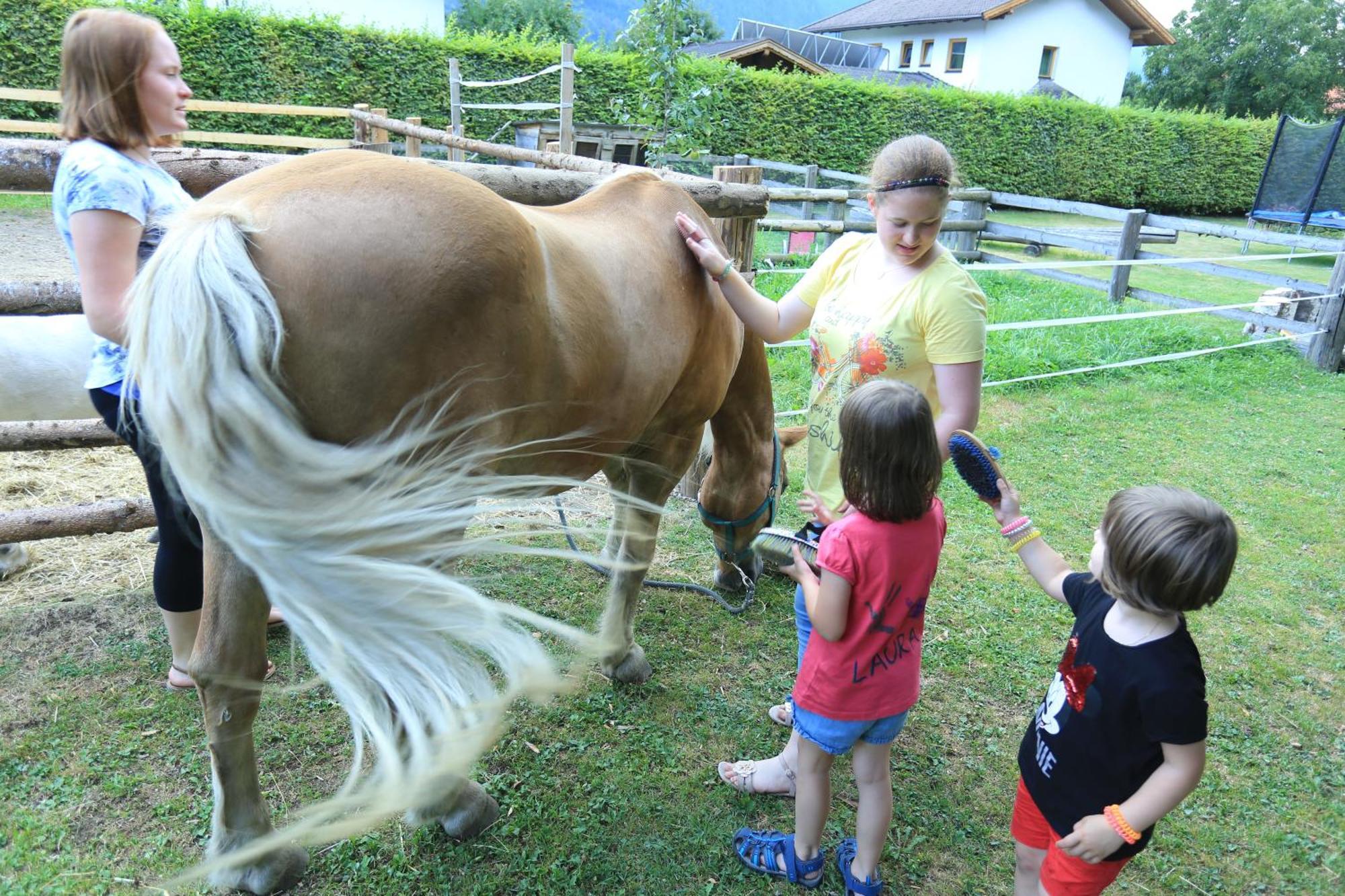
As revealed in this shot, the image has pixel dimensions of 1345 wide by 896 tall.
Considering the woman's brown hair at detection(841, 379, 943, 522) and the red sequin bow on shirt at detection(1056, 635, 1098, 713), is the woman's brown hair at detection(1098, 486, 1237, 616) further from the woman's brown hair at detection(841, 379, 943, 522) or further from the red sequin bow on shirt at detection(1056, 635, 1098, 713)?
the woman's brown hair at detection(841, 379, 943, 522)

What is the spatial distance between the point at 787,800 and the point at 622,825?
1.57 feet

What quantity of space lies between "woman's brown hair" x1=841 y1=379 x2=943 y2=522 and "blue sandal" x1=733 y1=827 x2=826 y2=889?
3.10 feet

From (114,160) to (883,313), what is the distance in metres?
1.67

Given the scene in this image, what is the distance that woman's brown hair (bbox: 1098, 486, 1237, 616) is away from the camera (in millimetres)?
1308

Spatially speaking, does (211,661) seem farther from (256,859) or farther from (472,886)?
(472,886)

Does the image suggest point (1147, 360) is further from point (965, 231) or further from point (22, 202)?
point (22, 202)

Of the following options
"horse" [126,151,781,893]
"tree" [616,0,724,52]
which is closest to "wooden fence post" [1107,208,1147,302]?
"tree" [616,0,724,52]

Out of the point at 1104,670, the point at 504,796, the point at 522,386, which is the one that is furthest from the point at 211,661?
the point at 1104,670

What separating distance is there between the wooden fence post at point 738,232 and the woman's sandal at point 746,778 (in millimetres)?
1209

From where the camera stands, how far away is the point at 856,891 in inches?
74.8

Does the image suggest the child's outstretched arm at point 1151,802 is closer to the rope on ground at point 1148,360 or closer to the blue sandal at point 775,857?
the blue sandal at point 775,857

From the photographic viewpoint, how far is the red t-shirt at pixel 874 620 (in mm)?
1595

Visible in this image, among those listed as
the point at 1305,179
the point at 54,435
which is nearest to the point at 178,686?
the point at 54,435

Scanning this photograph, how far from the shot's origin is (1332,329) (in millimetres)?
7133
